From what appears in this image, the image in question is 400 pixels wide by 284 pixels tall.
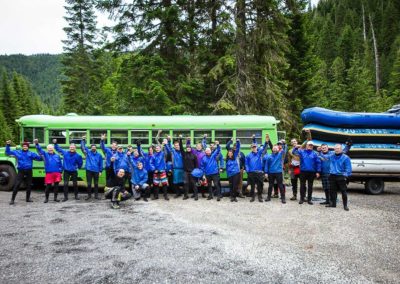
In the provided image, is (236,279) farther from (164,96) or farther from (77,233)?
(164,96)

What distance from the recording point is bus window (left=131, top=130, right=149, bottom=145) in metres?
11.5

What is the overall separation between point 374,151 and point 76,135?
1086 centimetres

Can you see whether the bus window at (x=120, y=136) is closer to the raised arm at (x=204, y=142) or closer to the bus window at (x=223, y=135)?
the raised arm at (x=204, y=142)

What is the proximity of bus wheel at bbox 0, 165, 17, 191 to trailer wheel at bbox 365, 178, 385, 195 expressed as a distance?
13.0 m

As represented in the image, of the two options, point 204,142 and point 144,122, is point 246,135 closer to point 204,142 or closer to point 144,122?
point 204,142

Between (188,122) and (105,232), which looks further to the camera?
(188,122)

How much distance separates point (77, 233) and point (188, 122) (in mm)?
6019

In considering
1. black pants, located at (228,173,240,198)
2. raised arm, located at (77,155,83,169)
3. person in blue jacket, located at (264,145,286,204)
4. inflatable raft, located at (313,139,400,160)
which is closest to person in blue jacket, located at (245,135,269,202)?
person in blue jacket, located at (264,145,286,204)

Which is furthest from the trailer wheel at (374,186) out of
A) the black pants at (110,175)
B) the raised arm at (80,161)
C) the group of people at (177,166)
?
the raised arm at (80,161)

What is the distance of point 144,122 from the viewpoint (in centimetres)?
1164

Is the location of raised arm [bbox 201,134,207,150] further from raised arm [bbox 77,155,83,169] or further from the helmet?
raised arm [bbox 77,155,83,169]

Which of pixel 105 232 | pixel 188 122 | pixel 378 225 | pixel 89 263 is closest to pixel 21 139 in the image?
pixel 188 122

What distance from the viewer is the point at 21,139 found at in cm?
1155

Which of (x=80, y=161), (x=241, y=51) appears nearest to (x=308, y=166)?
(x=80, y=161)
